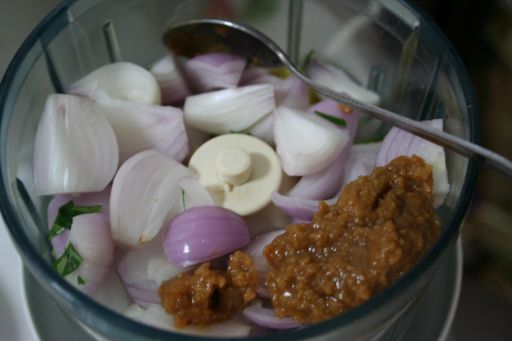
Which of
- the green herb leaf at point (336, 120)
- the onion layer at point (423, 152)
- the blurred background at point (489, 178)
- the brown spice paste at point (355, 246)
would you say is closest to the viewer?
the brown spice paste at point (355, 246)

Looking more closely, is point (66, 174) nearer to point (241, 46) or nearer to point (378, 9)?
point (241, 46)

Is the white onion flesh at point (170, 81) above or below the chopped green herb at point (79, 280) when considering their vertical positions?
above

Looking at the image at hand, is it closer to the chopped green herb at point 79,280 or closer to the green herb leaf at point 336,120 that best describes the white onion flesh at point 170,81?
the green herb leaf at point 336,120

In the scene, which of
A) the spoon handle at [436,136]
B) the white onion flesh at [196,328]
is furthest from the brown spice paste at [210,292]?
the spoon handle at [436,136]

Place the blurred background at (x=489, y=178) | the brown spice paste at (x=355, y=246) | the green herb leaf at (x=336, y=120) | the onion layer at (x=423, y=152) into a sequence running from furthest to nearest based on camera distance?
the blurred background at (x=489, y=178), the green herb leaf at (x=336, y=120), the onion layer at (x=423, y=152), the brown spice paste at (x=355, y=246)

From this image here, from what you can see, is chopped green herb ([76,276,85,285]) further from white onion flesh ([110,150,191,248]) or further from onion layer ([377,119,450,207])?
onion layer ([377,119,450,207])

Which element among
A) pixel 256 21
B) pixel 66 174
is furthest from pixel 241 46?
pixel 66 174
